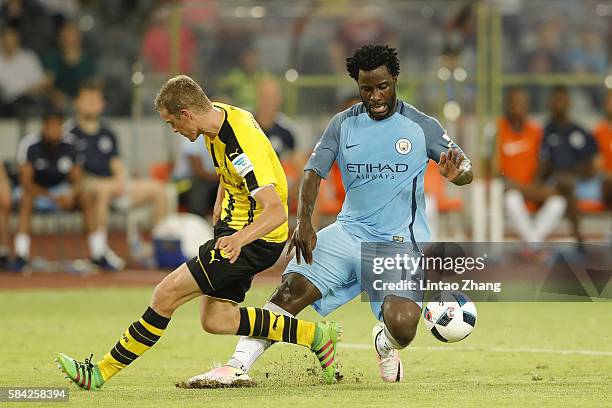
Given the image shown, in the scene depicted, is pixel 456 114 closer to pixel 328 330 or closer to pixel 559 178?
pixel 559 178

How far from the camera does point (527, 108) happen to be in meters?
18.0

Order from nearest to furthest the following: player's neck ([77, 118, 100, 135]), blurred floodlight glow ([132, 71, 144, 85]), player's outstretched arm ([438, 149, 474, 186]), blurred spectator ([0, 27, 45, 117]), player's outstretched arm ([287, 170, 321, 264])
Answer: player's outstretched arm ([438, 149, 474, 186]) < player's outstretched arm ([287, 170, 321, 264]) < blurred floodlight glow ([132, 71, 144, 85]) < player's neck ([77, 118, 100, 135]) < blurred spectator ([0, 27, 45, 117])

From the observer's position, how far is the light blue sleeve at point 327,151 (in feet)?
26.9

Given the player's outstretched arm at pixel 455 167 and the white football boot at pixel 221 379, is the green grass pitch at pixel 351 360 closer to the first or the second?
the white football boot at pixel 221 379

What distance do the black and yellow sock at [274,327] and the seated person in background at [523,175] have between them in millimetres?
9349

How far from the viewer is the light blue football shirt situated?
826 centimetres

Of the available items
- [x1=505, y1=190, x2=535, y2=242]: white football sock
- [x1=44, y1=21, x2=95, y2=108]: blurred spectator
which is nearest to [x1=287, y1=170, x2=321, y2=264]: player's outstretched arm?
[x1=505, y1=190, x2=535, y2=242]: white football sock

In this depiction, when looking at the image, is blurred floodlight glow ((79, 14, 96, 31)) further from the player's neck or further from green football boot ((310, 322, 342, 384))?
green football boot ((310, 322, 342, 384))

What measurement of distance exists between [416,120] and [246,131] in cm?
127

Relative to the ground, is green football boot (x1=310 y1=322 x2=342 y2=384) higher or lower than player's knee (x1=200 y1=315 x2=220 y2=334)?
lower

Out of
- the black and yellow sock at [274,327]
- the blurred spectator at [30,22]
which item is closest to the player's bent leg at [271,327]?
the black and yellow sock at [274,327]

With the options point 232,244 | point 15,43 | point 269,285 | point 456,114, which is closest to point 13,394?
point 232,244

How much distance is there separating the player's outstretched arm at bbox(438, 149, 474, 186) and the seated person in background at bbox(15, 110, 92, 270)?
371 inches

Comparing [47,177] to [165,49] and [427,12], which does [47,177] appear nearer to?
[165,49]
